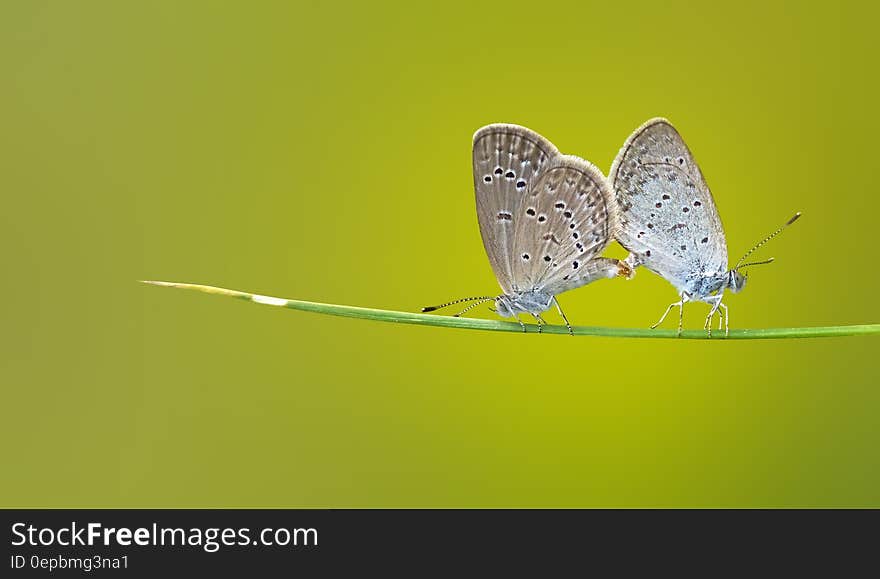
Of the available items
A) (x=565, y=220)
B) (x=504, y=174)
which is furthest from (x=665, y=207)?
(x=504, y=174)

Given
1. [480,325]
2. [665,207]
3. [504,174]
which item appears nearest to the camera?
[480,325]

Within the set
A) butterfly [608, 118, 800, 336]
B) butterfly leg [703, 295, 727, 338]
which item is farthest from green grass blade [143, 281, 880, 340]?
butterfly [608, 118, 800, 336]

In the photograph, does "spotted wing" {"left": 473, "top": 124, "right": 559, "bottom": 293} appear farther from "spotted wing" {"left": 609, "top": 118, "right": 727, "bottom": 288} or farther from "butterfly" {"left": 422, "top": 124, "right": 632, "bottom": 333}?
"spotted wing" {"left": 609, "top": 118, "right": 727, "bottom": 288}

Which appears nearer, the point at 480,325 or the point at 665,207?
the point at 480,325

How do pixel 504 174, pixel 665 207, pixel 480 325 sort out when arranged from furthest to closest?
1. pixel 665 207
2. pixel 504 174
3. pixel 480 325

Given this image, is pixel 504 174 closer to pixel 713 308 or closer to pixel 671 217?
pixel 671 217

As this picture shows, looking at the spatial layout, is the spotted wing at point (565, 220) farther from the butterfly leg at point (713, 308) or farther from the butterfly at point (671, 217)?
the butterfly leg at point (713, 308)

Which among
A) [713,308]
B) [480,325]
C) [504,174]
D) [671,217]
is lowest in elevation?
[480,325]
